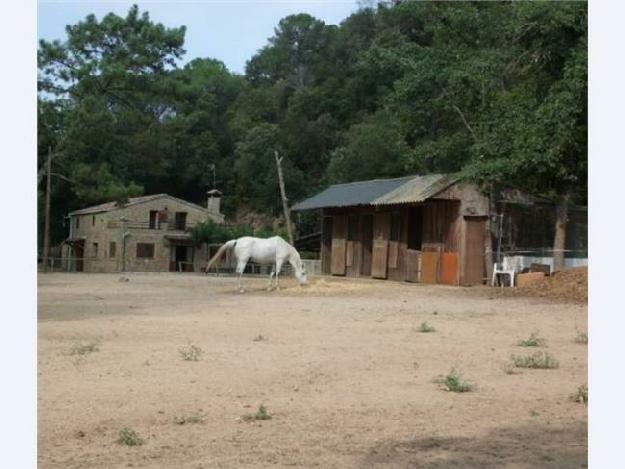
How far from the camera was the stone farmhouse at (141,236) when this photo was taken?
142ft

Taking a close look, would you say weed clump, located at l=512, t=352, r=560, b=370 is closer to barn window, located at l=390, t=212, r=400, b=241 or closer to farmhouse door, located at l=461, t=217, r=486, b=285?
farmhouse door, located at l=461, t=217, r=486, b=285

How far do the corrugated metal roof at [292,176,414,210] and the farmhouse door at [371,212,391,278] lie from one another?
2.74ft

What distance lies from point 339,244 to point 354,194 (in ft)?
6.49

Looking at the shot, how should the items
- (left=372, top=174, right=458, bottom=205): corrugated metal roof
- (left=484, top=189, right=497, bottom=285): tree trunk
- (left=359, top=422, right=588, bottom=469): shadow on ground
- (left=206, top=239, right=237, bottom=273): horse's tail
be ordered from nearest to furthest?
(left=359, top=422, right=588, bottom=469): shadow on ground < (left=206, top=239, right=237, bottom=273): horse's tail < (left=484, top=189, right=497, bottom=285): tree trunk < (left=372, top=174, right=458, bottom=205): corrugated metal roof

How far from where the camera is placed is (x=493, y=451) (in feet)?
14.4

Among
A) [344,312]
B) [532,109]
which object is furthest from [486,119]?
[344,312]

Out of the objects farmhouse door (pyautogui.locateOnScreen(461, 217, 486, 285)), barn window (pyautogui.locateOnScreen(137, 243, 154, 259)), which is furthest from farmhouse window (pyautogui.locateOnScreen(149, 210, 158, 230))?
farmhouse door (pyautogui.locateOnScreen(461, 217, 486, 285))

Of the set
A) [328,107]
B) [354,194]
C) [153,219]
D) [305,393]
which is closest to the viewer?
[305,393]

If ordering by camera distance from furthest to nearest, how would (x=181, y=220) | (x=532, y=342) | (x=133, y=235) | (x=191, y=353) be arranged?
(x=181, y=220), (x=133, y=235), (x=532, y=342), (x=191, y=353)

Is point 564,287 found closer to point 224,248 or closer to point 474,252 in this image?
point 474,252

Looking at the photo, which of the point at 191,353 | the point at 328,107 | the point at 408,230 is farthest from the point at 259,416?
the point at 328,107

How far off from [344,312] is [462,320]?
6.72 feet

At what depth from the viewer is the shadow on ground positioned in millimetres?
4113

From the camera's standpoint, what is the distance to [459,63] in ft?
72.9
